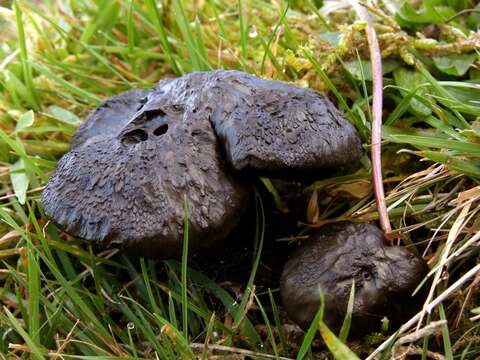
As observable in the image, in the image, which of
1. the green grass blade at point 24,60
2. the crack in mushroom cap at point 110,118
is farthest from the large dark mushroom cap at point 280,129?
the green grass blade at point 24,60

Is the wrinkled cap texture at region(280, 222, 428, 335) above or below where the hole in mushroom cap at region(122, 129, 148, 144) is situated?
below

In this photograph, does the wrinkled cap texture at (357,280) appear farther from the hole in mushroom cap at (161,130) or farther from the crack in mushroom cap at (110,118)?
the crack in mushroom cap at (110,118)

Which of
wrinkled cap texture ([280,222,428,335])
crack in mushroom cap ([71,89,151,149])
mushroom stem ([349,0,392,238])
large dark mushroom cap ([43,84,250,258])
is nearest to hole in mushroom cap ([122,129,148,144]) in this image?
large dark mushroom cap ([43,84,250,258])

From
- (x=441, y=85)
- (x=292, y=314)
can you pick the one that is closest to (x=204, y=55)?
(x=441, y=85)

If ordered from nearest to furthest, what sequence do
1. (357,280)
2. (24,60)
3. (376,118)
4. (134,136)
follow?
(357,280)
(134,136)
(376,118)
(24,60)

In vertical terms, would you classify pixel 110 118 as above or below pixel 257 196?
above

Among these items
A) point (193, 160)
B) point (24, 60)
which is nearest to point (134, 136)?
point (193, 160)

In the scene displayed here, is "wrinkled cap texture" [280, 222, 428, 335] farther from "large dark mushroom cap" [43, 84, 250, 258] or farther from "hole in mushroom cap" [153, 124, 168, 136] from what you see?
"hole in mushroom cap" [153, 124, 168, 136]

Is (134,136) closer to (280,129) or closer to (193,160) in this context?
(193,160)
